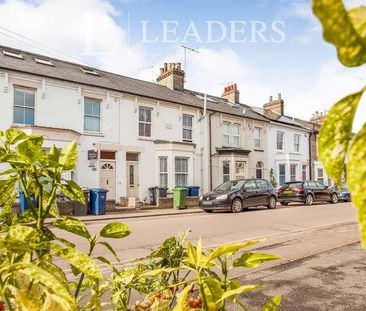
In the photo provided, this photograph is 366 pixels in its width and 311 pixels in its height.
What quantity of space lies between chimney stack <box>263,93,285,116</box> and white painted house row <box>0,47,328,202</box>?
582cm

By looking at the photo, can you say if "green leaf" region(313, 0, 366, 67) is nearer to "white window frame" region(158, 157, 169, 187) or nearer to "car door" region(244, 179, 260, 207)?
"car door" region(244, 179, 260, 207)

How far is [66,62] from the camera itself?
19.5 metres

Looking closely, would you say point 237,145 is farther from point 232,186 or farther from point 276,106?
point 276,106

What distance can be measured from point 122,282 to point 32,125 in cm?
1465

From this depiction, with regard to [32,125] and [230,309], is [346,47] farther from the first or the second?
[32,125]

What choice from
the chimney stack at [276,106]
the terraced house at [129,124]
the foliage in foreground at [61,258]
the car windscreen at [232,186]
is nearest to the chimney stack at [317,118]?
the chimney stack at [276,106]

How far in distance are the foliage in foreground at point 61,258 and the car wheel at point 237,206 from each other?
14853mm

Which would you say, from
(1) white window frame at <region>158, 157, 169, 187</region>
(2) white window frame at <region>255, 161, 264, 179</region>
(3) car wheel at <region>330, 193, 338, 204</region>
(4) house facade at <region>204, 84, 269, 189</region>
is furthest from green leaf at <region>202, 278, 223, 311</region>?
(2) white window frame at <region>255, 161, 264, 179</region>

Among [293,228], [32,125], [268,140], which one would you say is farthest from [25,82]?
[268,140]

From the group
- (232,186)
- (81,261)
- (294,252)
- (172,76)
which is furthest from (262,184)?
(81,261)

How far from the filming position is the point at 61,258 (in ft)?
2.71

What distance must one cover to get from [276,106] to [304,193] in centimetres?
1450

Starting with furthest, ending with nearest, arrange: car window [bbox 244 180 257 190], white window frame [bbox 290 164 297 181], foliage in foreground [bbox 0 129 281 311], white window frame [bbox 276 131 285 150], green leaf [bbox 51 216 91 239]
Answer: white window frame [bbox 290 164 297 181]
white window frame [bbox 276 131 285 150]
car window [bbox 244 180 257 190]
green leaf [bbox 51 216 91 239]
foliage in foreground [bbox 0 129 281 311]

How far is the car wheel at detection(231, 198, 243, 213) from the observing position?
1589 cm
